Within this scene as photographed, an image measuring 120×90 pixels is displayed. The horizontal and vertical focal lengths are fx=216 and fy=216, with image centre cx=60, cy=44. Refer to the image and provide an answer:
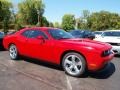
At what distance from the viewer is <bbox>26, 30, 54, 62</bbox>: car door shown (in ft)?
23.0

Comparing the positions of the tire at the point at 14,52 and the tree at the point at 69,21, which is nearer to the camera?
the tire at the point at 14,52

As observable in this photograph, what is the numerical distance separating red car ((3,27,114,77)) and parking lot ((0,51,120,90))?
34 cm

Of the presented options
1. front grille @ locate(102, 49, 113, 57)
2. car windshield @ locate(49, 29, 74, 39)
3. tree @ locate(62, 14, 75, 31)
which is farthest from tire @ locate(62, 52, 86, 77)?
tree @ locate(62, 14, 75, 31)

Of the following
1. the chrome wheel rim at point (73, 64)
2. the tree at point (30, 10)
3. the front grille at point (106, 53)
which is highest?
the tree at point (30, 10)

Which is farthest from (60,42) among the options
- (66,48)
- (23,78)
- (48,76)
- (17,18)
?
(17,18)

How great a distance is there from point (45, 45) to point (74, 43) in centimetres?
111

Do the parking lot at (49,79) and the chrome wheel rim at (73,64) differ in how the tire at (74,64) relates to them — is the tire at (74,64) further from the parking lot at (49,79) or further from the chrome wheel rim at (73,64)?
the parking lot at (49,79)

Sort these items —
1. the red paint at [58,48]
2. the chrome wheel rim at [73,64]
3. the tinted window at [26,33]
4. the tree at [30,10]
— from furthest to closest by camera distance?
the tree at [30,10] → the tinted window at [26,33] → the chrome wheel rim at [73,64] → the red paint at [58,48]

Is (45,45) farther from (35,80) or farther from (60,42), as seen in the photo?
(35,80)

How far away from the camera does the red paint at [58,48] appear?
6035 mm

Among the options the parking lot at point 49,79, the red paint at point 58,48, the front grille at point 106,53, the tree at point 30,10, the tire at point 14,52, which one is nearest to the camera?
the parking lot at point 49,79

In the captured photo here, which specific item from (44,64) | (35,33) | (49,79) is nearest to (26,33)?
(35,33)

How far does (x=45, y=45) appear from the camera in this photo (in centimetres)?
707

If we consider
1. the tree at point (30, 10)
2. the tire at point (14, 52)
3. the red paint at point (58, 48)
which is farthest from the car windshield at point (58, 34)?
the tree at point (30, 10)
